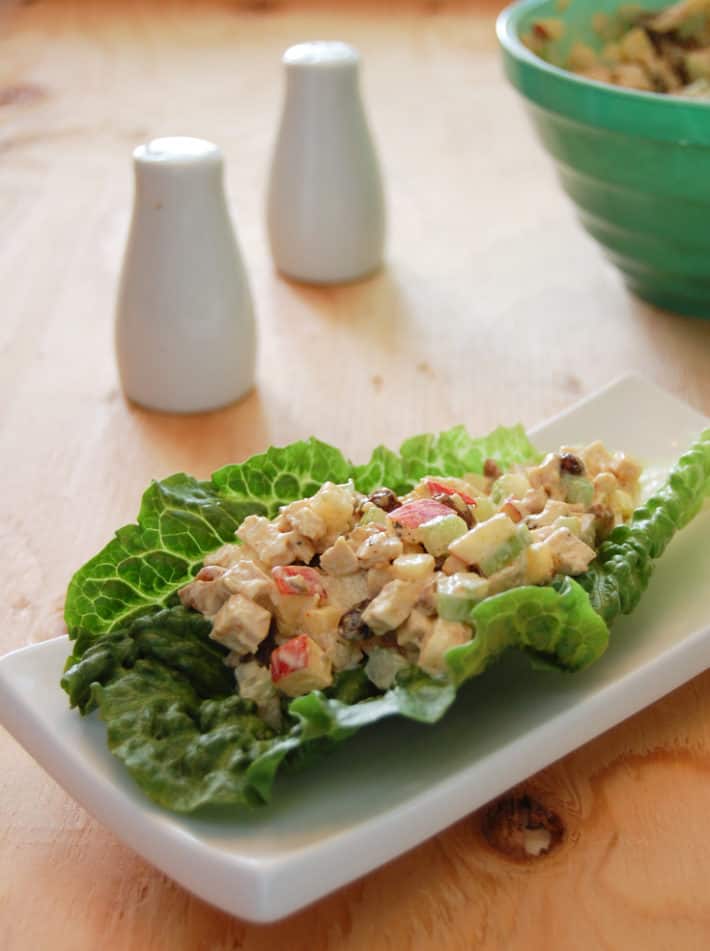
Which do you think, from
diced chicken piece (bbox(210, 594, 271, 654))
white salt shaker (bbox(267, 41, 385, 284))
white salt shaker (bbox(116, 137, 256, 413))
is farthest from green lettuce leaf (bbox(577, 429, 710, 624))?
white salt shaker (bbox(267, 41, 385, 284))

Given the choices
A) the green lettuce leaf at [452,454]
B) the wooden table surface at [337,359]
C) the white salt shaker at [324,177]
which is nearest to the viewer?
the wooden table surface at [337,359]

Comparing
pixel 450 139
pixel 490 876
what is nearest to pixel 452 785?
pixel 490 876

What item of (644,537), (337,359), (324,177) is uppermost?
(644,537)

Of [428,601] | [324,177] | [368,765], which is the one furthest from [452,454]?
[324,177]

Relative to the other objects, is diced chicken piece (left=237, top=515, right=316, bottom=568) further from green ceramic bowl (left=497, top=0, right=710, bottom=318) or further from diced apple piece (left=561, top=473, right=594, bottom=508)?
green ceramic bowl (left=497, top=0, right=710, bottom=318)

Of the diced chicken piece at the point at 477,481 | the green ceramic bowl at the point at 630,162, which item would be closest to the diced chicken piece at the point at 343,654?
the diced chicken piece at the point at 477,481

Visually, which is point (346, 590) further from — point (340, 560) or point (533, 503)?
point (533, 503)

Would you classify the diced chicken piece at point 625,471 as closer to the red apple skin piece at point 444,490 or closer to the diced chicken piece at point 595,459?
the diced chicken piece at point 595,459
